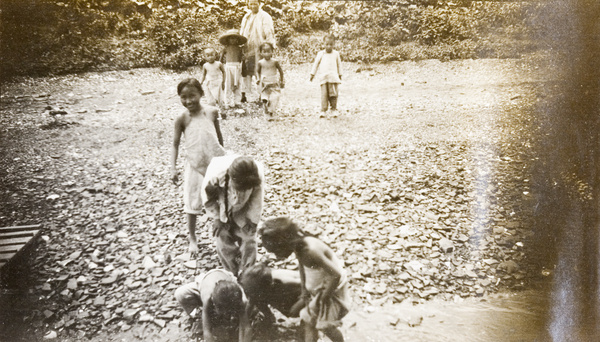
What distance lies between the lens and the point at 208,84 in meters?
2.33

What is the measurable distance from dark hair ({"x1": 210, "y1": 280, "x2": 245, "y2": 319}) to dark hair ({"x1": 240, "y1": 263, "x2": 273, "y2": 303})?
9 centimetres

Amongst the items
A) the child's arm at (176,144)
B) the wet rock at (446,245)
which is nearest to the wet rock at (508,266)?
the wet rock at (446,245)

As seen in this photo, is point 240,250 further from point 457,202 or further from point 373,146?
point 457,202

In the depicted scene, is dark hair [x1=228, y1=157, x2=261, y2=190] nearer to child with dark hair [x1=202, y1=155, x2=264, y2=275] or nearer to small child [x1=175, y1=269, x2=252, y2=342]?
child with dark hair [x1=202, y1=155, x2=264, y2=275]

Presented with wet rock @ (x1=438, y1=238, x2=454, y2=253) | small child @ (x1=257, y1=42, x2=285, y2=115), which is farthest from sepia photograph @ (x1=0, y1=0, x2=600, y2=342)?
small child @ (x1=257, y1=42, x2=285, y2=115)

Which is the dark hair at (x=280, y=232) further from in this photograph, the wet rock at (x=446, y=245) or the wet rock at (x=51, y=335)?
the wet rock at (x=51, y=335)

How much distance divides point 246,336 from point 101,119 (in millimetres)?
1473

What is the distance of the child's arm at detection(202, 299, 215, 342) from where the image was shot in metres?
1.83

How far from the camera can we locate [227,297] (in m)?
1.80

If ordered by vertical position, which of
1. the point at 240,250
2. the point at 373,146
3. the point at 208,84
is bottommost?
the point at 240,250

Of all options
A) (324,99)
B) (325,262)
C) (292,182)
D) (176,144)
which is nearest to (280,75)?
(324,99)

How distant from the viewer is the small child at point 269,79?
8.51 feet

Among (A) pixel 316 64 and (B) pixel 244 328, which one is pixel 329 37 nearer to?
(A) pixel 316 64

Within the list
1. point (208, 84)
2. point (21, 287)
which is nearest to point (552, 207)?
point (208, 84)
